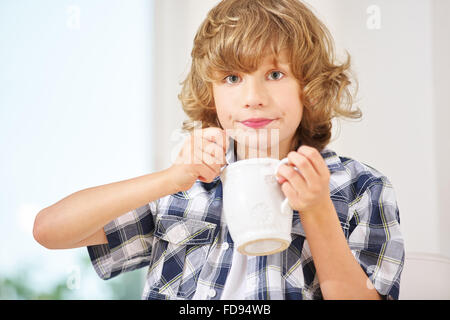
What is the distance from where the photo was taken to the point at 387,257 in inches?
28.4

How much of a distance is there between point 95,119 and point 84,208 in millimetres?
615

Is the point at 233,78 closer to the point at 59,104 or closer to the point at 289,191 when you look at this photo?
the point at 289,191

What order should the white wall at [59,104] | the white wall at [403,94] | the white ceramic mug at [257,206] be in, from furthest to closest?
the white wall at [59,104] → the white wall at [403,94] → the white ceramic mug at [257,206]

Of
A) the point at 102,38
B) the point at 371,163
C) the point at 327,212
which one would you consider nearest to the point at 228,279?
the point at 327,212

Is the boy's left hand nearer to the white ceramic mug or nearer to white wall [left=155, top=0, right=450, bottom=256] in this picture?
the white ceramic mug

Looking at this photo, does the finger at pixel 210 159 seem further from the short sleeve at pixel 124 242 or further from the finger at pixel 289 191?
the short sleeve at pixel 124 242

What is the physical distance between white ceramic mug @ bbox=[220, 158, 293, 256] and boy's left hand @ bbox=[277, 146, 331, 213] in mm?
10

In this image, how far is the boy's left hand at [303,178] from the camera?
571mm

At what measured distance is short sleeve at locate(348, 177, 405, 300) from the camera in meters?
0.70

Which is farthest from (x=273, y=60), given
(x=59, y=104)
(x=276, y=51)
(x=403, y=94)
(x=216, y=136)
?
(x=59, y=104)

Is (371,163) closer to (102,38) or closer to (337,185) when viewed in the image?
(337,185)

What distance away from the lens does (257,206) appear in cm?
56

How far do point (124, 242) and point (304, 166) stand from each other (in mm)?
363

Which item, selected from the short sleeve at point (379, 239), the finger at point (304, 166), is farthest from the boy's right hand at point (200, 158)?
the short sleeve at point (379, 239)
